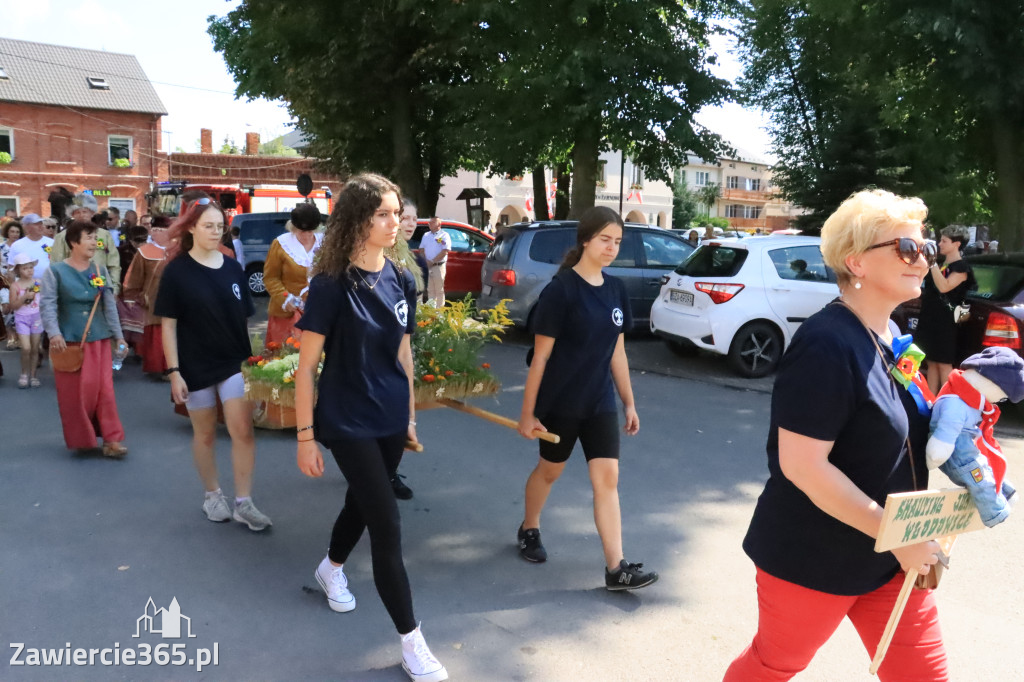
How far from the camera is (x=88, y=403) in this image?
260 inches

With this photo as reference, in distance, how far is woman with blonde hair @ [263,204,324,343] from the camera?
643cm

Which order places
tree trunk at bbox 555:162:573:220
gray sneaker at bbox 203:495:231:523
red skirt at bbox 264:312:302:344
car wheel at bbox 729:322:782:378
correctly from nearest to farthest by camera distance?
gray sneaker at bbox 203:495:231:523, red skirt at bbox 264:312:302:344, car wheel at bbox 729:322:782:378, tree trunk at bbox 555:162:573:220

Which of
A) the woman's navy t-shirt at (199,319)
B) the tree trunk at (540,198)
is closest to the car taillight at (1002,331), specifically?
the woman's navy t-shirt at (199,319)

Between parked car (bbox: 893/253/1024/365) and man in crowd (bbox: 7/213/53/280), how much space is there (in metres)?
9.69

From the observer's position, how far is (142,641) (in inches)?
146

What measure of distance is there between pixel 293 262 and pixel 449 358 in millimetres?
1997

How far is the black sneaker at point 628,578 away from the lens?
4.17m

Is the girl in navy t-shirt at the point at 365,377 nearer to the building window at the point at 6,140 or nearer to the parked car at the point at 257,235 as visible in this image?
the parked car at the point at 257,235

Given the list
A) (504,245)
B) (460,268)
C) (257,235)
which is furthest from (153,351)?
(257,235)

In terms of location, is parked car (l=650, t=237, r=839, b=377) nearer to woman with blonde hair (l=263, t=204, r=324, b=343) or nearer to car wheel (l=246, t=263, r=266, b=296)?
woman with blonde hair (l=263, t=204, r=324, b=343)

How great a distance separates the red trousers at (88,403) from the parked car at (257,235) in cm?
1323

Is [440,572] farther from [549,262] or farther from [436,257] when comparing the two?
[436,257]

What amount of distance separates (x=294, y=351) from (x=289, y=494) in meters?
0.94

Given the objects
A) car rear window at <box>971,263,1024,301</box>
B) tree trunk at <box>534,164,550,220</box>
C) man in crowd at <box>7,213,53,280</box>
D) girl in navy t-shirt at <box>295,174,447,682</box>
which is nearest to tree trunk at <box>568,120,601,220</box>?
tree trunk at <box>534,164,550,220</box>
